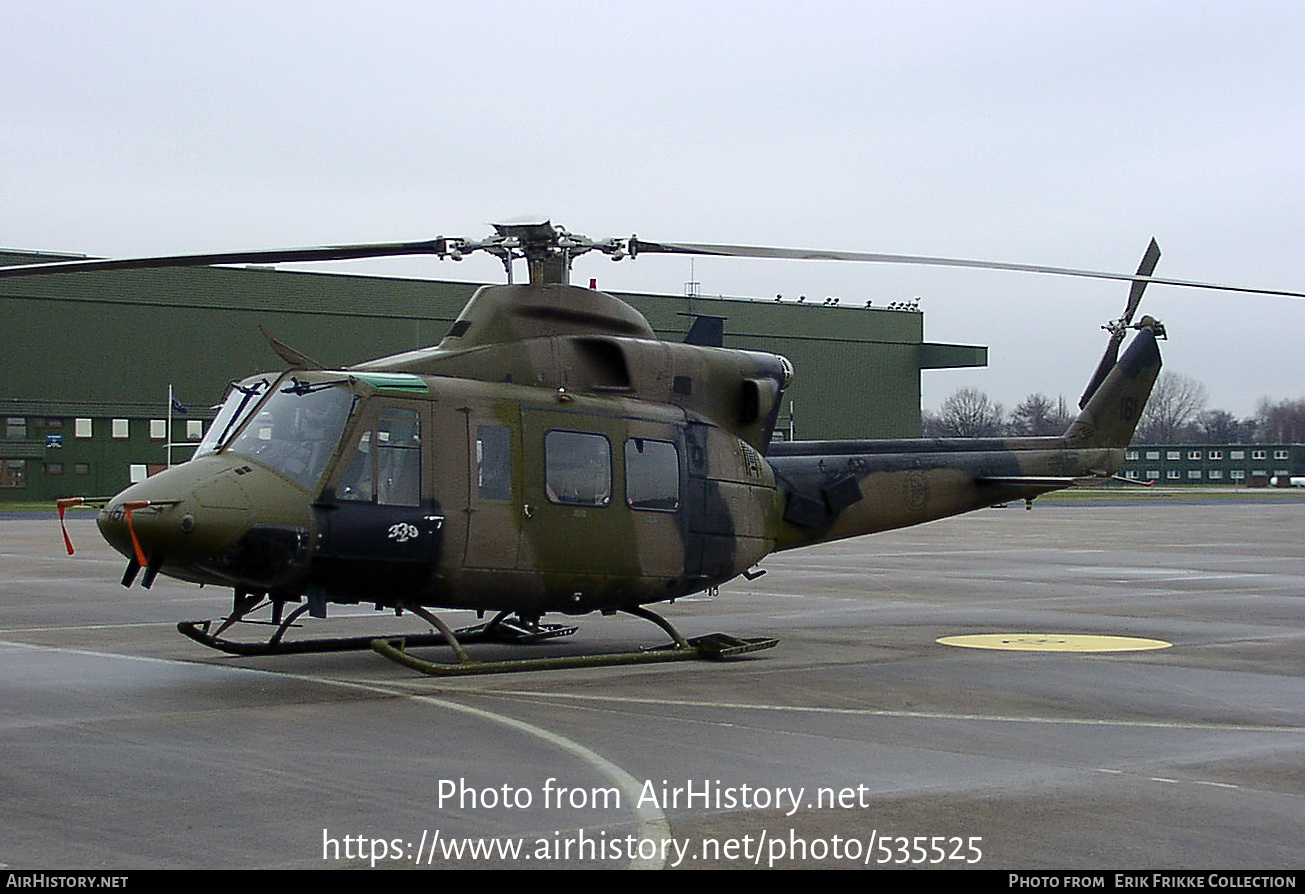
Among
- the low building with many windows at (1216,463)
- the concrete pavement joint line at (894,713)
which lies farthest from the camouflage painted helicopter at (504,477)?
the low building with many windows at (1216,463)

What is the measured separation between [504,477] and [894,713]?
13.2 feet

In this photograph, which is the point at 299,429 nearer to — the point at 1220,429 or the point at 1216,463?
the point at 1216,463

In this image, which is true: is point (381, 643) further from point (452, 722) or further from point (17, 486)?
point (17, 486)

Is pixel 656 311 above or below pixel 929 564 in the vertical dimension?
above

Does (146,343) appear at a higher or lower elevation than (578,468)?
higher

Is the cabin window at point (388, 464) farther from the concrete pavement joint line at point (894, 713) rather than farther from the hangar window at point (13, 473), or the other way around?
the hangar window at point (13, 473)

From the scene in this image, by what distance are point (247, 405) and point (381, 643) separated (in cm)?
230

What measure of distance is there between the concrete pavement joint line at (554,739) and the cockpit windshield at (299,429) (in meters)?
1.75

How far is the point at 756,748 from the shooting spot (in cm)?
909

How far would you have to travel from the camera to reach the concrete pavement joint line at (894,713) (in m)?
10.0

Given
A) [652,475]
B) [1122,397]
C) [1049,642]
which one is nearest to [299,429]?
[652,475]

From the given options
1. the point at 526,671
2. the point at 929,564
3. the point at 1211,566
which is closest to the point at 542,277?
the point at 526,671

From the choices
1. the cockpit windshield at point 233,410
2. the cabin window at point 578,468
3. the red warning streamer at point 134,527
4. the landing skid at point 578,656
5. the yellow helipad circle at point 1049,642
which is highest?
the cockpit windshield at point 233,410

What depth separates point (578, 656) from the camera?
44.4 ft
